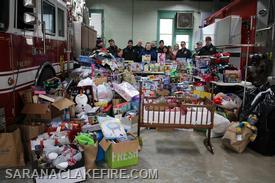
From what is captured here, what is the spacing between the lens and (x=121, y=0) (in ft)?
42.0

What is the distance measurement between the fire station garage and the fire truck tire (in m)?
0.02

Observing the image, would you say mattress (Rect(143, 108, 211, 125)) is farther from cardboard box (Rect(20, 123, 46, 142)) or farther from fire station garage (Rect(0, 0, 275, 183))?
cardboard box (Rect(20, 123, 46, 142))

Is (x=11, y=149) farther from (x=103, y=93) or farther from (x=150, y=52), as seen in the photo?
(x=150, y=52)

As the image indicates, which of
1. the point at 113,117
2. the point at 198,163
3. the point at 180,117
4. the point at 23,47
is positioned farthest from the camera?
the point at 113,117

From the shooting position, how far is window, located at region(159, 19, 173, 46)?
13.0m

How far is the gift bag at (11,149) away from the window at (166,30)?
35.1ft

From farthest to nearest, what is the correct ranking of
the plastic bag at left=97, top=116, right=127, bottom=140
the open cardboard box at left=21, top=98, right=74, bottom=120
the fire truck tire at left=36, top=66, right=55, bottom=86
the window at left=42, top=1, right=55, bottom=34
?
the window at left=42, top=1, right=55, bottom=34, the fire truck tire at left=36, top=66, right=55, bottom=86, the open cardboard box at left=21, top=98, right=74, bottom=120, the plastic bag at left=97, top=116, right=127, bottom=140

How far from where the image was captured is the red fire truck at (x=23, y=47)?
10.1ft

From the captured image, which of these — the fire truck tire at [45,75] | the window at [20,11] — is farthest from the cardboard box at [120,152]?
the window at [20,11]

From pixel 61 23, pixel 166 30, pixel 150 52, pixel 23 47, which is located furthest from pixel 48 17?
pixel 166 30

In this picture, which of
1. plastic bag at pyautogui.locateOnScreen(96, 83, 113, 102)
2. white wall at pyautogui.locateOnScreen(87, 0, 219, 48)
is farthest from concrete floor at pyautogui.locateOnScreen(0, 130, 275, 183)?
white wall at pyautogui.locateOnScreen(87, 0, 219, 48)

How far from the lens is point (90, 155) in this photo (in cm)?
302

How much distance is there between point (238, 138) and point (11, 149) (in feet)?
9.39

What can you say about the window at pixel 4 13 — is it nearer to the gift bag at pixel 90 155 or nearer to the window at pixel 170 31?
the gift bag at pixel 90 155
